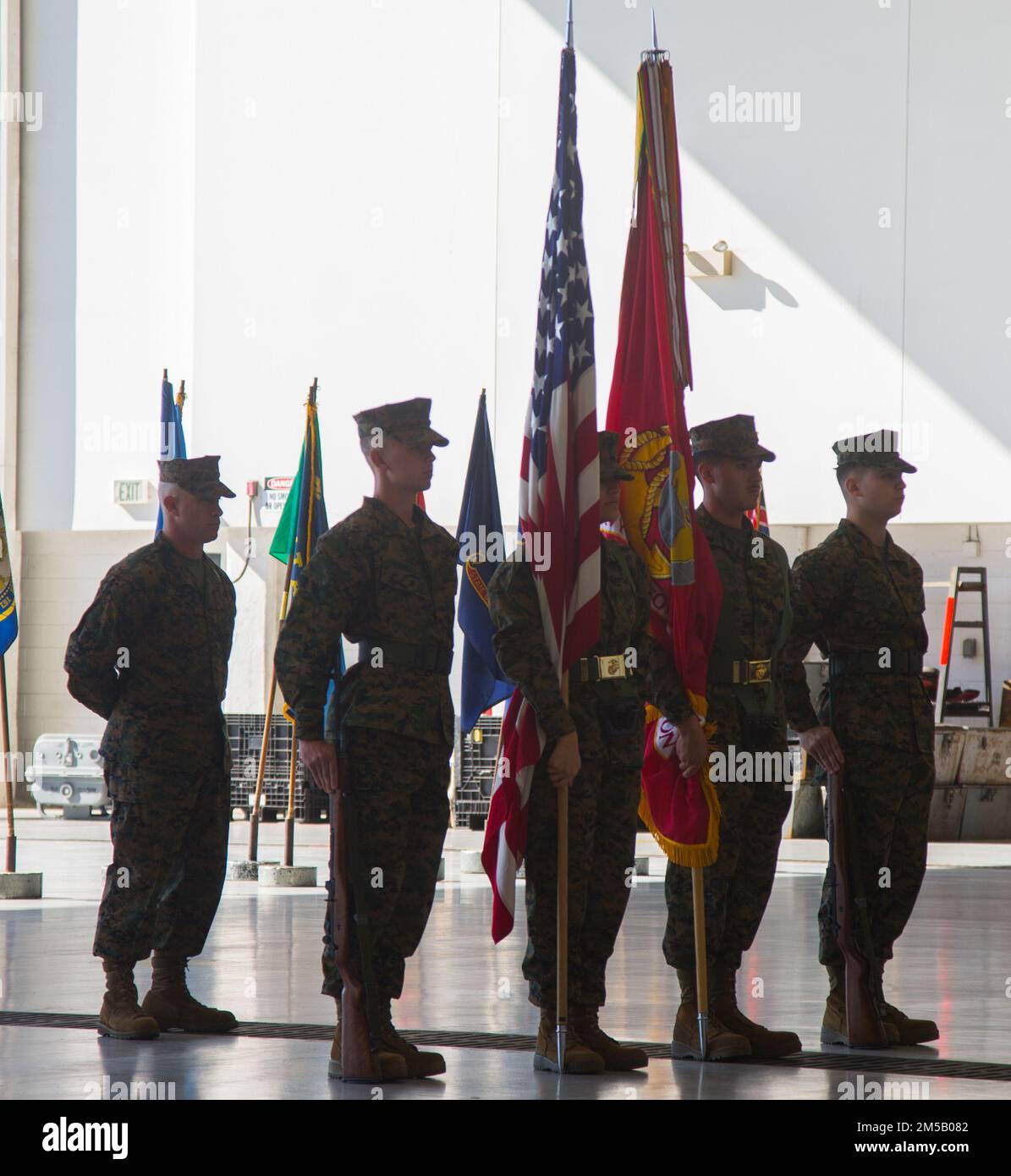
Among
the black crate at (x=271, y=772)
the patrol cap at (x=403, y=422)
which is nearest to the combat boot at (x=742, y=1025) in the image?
the patrol cap at (x=403, y=422)

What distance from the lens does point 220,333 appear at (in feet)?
64.6

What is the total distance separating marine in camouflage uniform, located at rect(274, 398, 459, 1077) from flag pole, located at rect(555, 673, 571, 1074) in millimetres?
319

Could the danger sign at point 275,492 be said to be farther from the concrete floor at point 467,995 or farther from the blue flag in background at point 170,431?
the blue flag in background at point 170,431

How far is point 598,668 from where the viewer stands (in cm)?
502

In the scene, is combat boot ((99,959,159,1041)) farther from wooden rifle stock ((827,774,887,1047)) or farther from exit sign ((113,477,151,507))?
exit sign ((113,477,151,507))

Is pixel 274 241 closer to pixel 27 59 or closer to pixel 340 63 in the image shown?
pixel 340 63

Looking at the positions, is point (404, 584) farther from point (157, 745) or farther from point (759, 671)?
point (157, 745)

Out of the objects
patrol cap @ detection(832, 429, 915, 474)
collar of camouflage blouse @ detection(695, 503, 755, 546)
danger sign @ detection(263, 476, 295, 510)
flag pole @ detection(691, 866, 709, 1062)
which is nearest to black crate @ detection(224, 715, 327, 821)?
danger sign @ detection(263, 476, 295, 510)

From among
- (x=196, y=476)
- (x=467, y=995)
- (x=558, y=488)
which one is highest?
(x=196, y=476)

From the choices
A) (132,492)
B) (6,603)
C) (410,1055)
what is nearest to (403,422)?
(410,1055)

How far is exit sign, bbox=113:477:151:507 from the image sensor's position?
792 inches

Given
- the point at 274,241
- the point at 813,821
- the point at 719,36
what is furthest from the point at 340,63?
the point at 813,821

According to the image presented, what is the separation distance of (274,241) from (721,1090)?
53.0 feet

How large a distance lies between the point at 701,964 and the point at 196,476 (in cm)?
223
